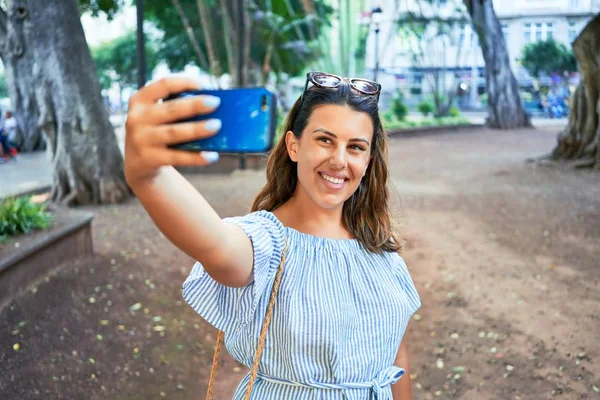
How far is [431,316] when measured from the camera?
5168mm

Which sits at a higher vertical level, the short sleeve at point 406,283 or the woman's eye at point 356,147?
the woman's eye at point 356,147

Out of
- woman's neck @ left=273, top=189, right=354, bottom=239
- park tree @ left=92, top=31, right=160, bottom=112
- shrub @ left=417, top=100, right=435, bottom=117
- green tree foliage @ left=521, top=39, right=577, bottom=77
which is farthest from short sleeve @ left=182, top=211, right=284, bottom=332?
green tree foliage @ left=521, top=39, right=577, bottom=77

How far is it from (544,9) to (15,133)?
38997 mm

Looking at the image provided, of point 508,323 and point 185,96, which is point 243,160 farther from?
point 185,96

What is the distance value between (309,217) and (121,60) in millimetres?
44249

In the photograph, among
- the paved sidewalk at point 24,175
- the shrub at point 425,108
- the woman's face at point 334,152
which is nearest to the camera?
the woman's face at point 334,152

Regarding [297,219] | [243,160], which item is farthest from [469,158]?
[297,219]

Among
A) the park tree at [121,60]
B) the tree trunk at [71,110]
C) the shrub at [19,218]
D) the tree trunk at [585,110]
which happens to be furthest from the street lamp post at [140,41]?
the park tree at [121,60]

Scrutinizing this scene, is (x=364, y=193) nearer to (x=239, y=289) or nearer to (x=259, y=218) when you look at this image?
(x=259, y=218)

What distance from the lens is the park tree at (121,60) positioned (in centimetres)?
4094

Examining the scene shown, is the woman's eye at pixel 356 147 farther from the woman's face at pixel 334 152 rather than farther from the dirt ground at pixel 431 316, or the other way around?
the dirt ground at pixel 431 316

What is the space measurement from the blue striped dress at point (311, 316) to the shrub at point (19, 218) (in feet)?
14.4

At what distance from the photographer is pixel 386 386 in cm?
188

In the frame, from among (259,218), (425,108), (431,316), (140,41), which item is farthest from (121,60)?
(259,218)
